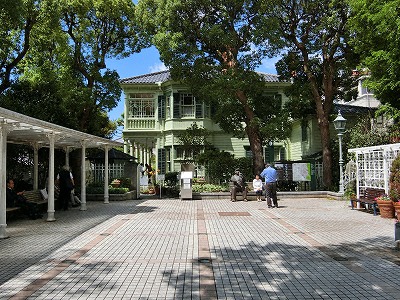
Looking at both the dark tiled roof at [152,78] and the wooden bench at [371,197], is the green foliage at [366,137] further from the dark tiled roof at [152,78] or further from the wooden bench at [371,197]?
the dark tiled roof at [152,78]

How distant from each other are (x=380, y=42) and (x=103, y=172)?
1576 cm

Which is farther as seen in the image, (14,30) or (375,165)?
(14,30)

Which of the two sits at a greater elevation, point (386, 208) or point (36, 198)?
point (36, 198)

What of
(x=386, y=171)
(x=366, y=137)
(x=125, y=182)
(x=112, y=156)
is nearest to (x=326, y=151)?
(x=366, y=137)

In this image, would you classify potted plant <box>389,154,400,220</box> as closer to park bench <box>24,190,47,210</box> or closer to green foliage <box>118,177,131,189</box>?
park bench <box>24,190,47,210</box>

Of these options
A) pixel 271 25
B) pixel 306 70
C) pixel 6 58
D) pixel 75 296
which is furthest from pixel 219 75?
pixel 75 296

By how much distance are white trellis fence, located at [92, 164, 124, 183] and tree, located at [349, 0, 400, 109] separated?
14.0m

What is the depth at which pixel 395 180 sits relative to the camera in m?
11.2

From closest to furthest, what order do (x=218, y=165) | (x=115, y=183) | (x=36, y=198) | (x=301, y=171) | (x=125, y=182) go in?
(x=36, y=198) → (x=115, y=183) → (x=301, y=171) → (x=125, y=182) → (x=218, y=165)

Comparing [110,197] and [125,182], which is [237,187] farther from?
[125,182]

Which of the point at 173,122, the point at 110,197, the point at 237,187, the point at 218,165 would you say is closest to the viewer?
the point at 237,187

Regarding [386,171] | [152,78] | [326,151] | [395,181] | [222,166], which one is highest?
[152,78]

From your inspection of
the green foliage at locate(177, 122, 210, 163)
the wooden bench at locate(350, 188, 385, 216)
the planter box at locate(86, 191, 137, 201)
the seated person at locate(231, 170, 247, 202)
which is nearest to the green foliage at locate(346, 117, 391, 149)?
the seated person at locate(231, 170, 247, 202)

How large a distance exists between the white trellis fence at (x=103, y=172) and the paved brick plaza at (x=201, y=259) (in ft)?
32.8
